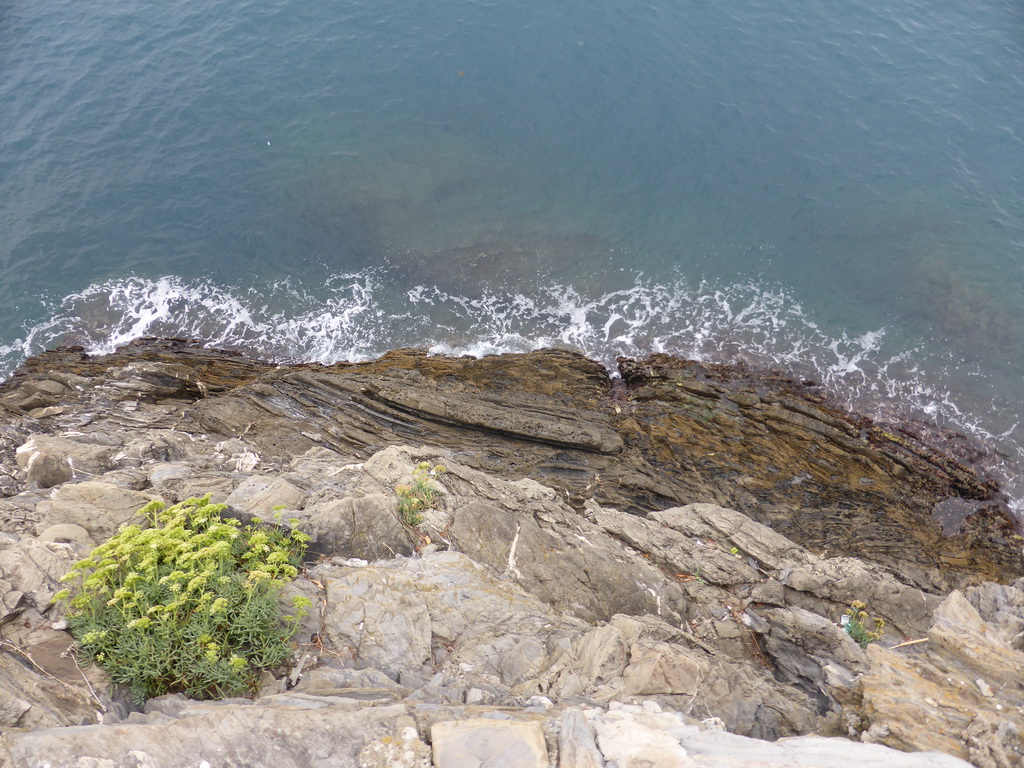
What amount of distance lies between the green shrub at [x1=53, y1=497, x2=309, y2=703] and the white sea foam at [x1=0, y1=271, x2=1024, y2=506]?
18.2m

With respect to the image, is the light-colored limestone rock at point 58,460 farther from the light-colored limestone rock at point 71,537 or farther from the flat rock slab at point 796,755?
the flat rock slab at point 796,755

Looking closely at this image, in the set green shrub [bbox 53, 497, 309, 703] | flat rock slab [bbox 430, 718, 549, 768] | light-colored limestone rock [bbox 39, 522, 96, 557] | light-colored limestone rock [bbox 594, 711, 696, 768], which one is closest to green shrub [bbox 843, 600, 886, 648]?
light-colored limestone rock [bbox 594, 711, 696, 768]

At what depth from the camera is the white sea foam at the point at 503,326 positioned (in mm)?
26734

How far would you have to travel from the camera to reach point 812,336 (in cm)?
2761

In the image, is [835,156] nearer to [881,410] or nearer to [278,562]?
[881,410]

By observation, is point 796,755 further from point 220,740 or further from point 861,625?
point 861,625

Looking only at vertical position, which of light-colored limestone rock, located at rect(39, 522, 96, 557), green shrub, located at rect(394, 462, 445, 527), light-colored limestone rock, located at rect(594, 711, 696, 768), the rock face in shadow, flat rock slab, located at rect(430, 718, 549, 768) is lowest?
the rock face in shadow

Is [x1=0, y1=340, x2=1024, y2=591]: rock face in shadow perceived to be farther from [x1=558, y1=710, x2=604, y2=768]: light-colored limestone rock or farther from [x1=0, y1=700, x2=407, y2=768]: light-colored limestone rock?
[x1=558, y1=710, x2=604, y2=768]: light-colored limestone rock

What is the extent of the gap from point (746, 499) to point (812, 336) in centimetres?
1029

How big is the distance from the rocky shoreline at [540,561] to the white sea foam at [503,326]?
147 centimetres

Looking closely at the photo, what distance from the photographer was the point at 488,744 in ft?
24.5

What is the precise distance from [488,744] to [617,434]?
15.3m

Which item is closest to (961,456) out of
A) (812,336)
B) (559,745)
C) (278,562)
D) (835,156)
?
(812,336)

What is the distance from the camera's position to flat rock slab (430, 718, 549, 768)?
7266mm
